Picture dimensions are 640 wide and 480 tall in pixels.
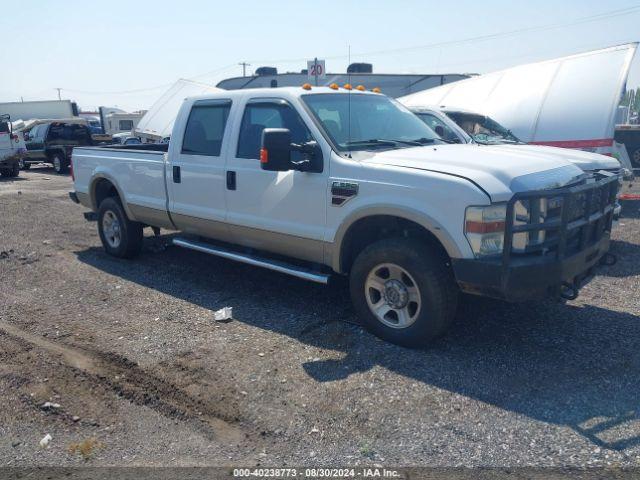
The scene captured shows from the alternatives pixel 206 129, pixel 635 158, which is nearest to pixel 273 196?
pixel 206 129

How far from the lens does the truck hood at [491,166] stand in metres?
3.96

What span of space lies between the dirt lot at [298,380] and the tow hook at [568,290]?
442 millimetres

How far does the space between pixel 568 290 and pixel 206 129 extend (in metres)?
3.84

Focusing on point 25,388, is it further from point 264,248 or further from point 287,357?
point 264,248

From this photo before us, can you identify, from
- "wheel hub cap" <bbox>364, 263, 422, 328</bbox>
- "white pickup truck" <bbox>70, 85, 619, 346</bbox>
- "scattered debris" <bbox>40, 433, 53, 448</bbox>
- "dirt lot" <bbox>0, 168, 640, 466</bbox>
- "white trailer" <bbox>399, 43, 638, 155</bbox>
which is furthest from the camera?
"white trailer" <bbox>399, 43, 638, 155</bbox>

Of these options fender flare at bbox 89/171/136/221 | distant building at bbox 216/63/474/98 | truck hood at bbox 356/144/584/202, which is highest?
distant building at bbox 216/63/474/98

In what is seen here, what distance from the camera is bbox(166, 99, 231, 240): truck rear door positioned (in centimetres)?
579


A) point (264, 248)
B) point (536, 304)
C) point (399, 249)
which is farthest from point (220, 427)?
point (536, 304)

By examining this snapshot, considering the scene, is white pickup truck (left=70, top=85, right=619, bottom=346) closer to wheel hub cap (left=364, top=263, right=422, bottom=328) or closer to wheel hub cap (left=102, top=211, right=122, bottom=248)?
wheel hub cap (left=364, top=263, right=422, bottom=328)

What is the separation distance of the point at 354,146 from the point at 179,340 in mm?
2233

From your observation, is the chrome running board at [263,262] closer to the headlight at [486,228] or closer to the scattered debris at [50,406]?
the headlight at [486,228]

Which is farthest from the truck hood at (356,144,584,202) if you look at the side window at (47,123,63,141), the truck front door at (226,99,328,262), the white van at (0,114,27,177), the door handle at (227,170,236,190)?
the side window at (47,123,63,141)

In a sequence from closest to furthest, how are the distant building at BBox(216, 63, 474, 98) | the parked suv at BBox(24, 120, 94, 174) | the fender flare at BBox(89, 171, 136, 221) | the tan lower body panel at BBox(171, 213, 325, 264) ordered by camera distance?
the tan lower body panel at BBox(171, 213, 325, 264) < the fender flare at BBox(89, 171, 136, 221) < the parked suv at BBox(24, 120, 94, 174) < the distant building at BBox(216, 63, 474, 98)

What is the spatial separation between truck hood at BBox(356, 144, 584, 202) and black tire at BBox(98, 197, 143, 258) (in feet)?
12.7
